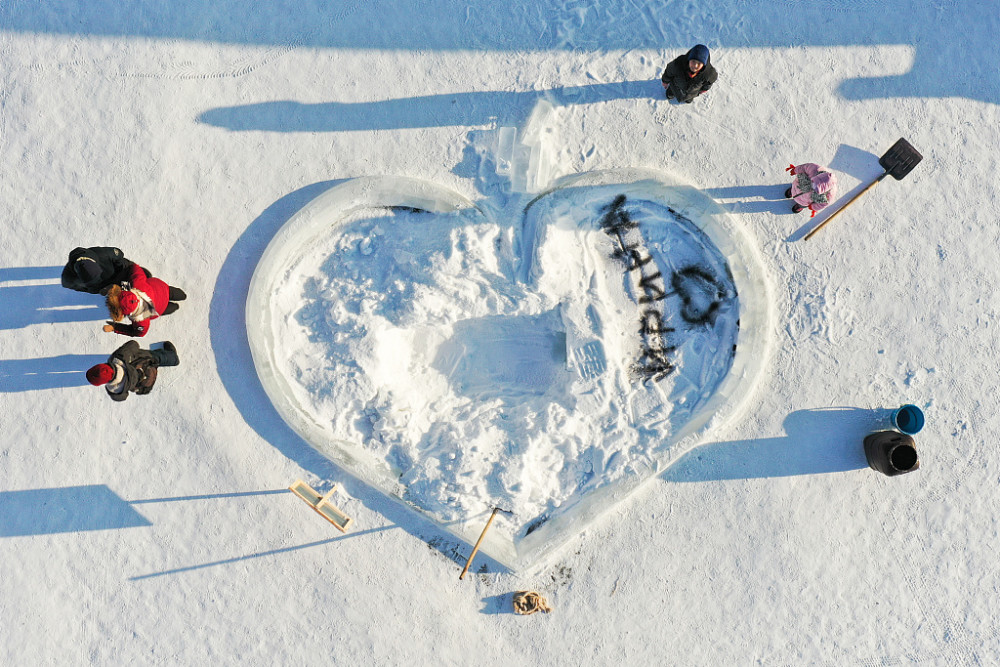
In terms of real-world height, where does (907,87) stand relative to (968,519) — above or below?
above

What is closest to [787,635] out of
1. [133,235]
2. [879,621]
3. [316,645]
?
[879,621]

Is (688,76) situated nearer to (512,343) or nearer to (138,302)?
(512,343)

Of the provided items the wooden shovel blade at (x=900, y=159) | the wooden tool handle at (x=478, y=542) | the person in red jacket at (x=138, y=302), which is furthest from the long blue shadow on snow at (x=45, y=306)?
the wooden shovel blade at (x=900, y=159)

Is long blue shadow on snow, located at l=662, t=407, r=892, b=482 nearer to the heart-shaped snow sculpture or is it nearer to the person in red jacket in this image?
the heart-shaped snow sculpture

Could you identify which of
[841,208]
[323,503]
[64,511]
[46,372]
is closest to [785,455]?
[841,208]

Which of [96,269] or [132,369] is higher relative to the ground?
[96,269]

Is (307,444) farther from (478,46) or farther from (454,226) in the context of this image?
(478,46)
